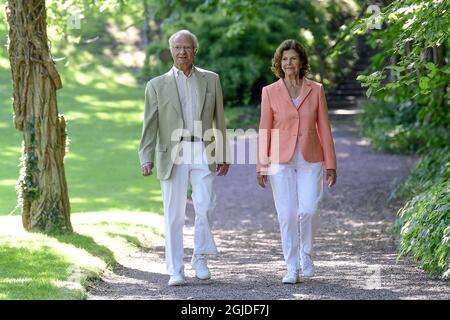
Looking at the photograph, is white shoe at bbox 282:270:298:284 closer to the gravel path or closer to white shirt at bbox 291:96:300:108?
the gravel path

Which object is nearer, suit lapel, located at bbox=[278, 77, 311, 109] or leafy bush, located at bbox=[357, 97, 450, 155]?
suit lapel, located at bbox=[278, 77, 311, 109]

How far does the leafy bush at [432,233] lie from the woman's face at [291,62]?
1.74 meters

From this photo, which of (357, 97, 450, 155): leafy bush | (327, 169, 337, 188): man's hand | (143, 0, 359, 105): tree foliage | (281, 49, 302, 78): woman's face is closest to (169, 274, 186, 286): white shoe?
(327, 169, 337, 188): man's hand

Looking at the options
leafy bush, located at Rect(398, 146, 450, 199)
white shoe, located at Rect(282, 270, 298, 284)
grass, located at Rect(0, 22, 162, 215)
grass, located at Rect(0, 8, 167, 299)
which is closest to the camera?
white shoe, located at Rect(282, 270, 298, 284)

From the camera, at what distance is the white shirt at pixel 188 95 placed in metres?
9.10

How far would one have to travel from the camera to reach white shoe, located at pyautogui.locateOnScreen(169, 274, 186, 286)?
900 centimetres

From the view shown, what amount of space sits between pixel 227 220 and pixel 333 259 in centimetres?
529

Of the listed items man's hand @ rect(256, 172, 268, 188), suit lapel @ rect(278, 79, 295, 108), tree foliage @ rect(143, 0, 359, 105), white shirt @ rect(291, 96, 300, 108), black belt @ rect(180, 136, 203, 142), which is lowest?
man's hand @ rect(256, 172, 268, 188)

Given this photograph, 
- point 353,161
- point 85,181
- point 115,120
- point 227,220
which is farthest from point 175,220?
point 115,120

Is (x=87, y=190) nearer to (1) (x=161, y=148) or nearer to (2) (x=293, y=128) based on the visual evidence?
(1) (x=161, y=148)

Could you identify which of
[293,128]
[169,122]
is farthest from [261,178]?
[169,122]

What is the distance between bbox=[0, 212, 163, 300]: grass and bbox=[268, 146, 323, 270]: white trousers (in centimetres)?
164

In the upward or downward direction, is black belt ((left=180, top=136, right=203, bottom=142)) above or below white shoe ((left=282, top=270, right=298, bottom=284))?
above

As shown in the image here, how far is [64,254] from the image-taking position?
10.4 metres
